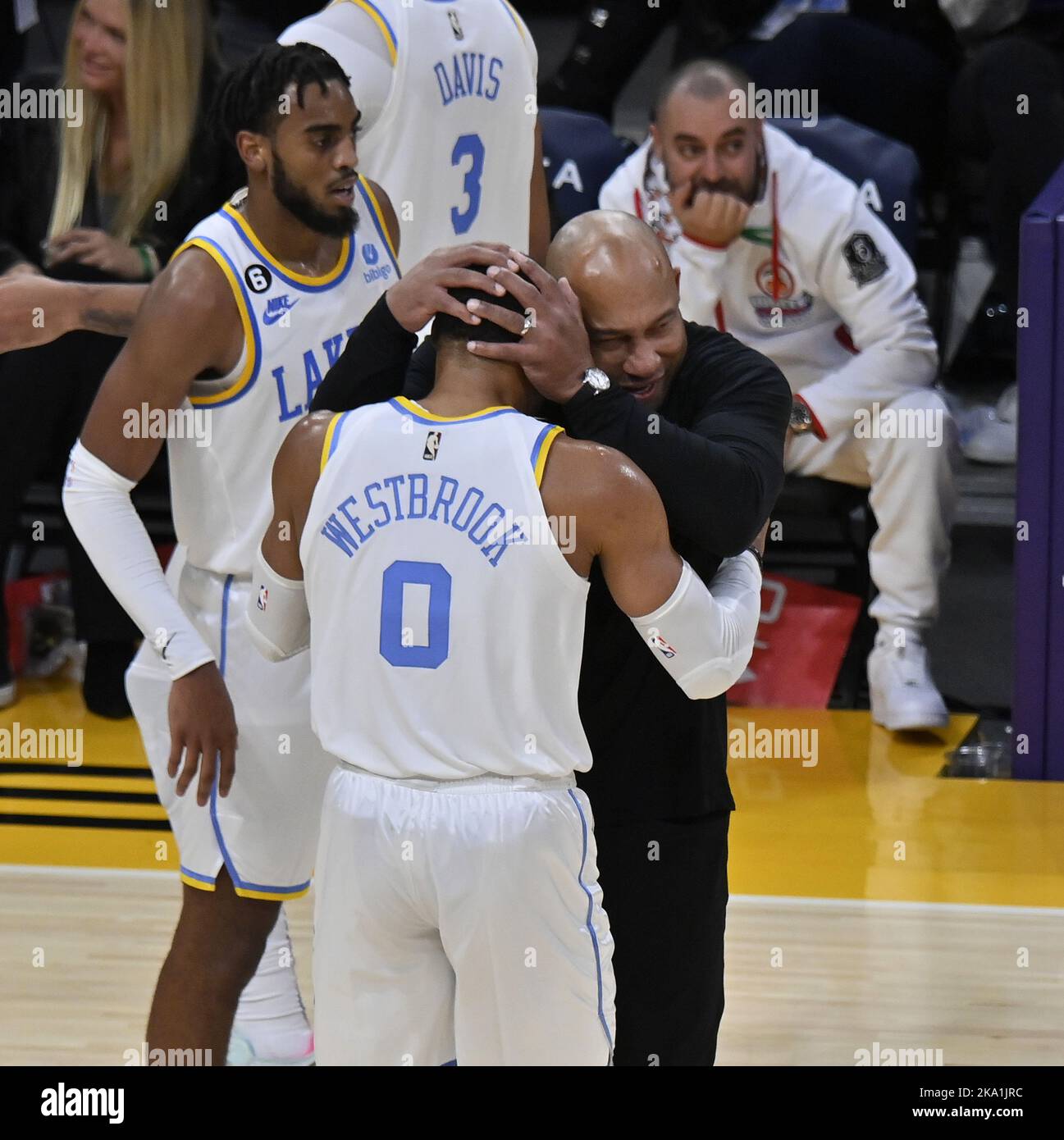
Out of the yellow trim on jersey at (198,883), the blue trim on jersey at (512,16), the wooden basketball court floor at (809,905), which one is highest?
the blue trim on jersey at (512,16)

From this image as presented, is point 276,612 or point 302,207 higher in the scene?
point 302,207

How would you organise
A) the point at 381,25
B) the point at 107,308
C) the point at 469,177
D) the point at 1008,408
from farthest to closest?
the point at 1008,408, the point at 469,177, the point at 381,25, the point at 107,308

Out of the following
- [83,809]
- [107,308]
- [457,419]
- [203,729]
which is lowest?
[83,809]

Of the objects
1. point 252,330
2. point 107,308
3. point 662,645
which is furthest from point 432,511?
point 107,308

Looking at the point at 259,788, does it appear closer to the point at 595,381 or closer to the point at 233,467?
the point at 233,467

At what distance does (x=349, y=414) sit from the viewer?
234cm

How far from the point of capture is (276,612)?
2576mm

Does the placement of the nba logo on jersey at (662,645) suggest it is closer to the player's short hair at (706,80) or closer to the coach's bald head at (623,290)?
the coach's bald head at (623,290)

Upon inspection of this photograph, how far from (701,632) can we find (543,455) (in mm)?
303

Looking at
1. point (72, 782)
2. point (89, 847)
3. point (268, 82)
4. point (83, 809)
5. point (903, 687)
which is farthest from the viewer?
point (903, 687)

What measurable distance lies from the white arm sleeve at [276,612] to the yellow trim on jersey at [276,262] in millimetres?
544

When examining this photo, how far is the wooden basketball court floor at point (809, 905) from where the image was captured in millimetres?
3523

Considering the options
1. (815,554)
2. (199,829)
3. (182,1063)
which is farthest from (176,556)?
(815,554)

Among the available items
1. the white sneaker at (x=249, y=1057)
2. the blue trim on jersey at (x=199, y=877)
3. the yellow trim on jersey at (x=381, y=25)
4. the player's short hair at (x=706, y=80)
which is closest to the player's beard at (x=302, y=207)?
the yellow trim on jersey at (x=381, y=25)
